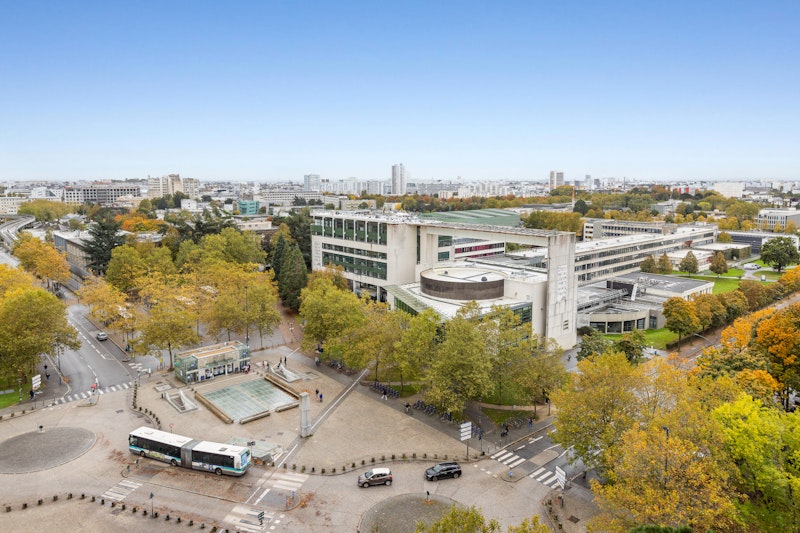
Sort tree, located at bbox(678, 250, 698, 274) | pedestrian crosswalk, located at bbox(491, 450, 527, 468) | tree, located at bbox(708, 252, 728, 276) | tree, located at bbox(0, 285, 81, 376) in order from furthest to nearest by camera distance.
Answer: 1. tree, located at bbox(678, 250, 698, 274)
2. tree, located at bbox(708, 252, 728, 276)
3. tree, located at bbox(0, 285, 81, 376)
4. pedestrian crosswalk, located at bbox(491, 450, 527, 468)

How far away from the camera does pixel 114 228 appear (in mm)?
86562

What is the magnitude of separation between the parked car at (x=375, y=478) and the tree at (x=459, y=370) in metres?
7.16

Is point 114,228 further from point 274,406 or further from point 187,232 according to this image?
point 274,406

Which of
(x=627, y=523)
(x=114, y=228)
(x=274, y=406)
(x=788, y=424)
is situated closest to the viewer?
(x=627, y=523)

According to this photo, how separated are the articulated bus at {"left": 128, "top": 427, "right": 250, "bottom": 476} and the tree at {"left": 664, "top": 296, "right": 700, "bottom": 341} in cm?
4858

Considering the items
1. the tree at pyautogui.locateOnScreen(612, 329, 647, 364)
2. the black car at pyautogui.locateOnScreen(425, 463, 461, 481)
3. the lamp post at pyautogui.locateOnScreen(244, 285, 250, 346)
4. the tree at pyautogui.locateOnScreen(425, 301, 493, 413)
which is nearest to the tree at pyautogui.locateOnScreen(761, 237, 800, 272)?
the tree at pyautogui.locateOnScreen(612, 329, 647, 364)

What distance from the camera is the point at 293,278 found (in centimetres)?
7506

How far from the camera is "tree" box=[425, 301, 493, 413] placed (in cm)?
3828

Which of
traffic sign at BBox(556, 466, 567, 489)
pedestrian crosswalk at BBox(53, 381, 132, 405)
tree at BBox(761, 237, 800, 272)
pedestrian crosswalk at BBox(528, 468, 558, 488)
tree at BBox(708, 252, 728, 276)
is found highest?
tree at BBox(761, 237, 800, 272)

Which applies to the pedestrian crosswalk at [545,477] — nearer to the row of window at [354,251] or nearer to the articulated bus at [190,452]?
the articulated bus at [190,452]

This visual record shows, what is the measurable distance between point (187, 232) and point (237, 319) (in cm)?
4953

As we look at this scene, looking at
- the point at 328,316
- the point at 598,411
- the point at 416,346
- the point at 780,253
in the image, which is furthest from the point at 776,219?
the point at 598,411

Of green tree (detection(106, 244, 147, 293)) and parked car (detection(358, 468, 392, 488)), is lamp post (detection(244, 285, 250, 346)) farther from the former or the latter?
parked car (detection(358, 468, 392, 488))

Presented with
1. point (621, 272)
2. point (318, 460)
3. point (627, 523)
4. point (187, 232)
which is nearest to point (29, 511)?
point (318, 460)
